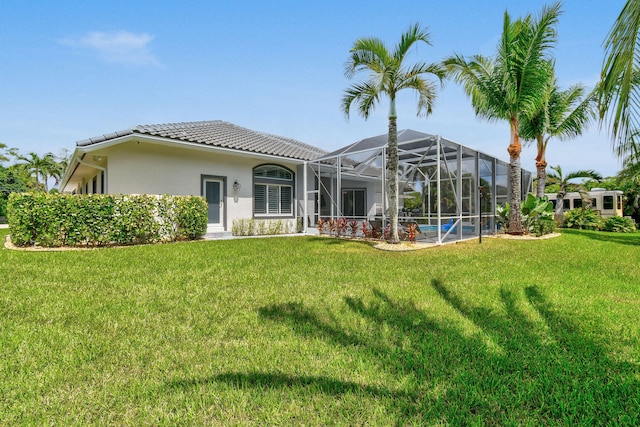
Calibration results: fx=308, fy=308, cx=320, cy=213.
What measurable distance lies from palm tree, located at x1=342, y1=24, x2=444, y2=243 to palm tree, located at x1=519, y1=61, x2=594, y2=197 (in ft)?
31.7

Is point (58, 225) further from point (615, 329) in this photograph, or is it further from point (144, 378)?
point (615, 329)

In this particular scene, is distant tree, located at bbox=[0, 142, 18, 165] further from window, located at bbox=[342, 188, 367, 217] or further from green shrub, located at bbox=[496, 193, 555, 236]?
green shrub, located at bbox=[496, 193, 555, 236]

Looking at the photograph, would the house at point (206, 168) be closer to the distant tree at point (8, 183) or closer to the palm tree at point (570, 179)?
the palm tree at point (570, 179)

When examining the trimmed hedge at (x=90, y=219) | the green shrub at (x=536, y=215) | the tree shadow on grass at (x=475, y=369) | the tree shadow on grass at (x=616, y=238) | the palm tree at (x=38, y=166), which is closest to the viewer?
the tree shadow on grass at (x=475, y=369)

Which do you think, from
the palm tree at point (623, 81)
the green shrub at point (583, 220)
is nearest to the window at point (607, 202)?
the green shrub at point (583, 220)

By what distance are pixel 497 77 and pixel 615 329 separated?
12.5m

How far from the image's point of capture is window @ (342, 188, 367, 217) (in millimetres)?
22422

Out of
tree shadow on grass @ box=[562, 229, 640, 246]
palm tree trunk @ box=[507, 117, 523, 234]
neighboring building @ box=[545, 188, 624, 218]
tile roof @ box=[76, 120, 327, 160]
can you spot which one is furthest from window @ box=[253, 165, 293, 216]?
neighboring building @ box=[545, 188, 624, 218]

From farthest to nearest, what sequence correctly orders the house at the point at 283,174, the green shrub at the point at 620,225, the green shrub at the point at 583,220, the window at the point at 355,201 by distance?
1. the window at the point at 355,201
2. the green shrub at the point at 583,220
3. the green shrub at the point at 620,225
4. the house at the point at 283,174

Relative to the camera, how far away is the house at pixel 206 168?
11.2 meters

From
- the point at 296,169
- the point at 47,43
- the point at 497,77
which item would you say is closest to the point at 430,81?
the point at 497,77

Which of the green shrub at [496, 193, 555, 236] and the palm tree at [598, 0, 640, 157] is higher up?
the palm tree at [598, 0, 640, 157]

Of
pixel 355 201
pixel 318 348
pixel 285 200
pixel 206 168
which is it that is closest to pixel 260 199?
pixel 285 200

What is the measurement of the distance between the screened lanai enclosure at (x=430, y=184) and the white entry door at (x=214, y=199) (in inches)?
178
